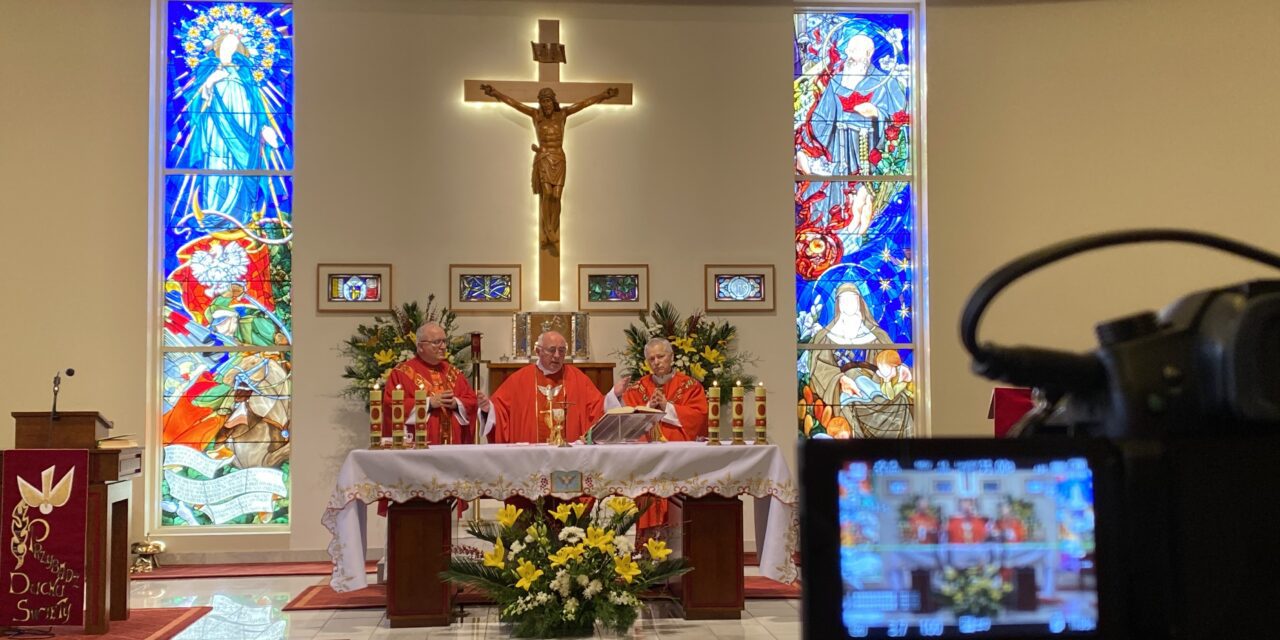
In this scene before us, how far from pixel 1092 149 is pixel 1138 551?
9.49 metres

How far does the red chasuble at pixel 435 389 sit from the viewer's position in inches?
300

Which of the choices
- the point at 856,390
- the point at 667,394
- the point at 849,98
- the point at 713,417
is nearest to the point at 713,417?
the point at 713,417

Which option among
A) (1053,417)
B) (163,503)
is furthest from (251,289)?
(1053,417)

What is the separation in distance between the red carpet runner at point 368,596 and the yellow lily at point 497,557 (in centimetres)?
102

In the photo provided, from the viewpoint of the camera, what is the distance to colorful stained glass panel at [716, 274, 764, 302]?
9195 mm

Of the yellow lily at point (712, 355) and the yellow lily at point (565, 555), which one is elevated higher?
the yellow lily at point (712, 355)

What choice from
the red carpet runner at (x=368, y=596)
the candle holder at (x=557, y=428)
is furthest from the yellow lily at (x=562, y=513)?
the red carpet runner at (x=368, y=596)

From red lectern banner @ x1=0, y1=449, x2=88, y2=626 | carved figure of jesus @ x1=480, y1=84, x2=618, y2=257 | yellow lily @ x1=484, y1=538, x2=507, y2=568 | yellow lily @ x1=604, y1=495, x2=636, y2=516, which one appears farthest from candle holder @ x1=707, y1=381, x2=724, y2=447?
red lectern banner @ x1=0, y1=449, x2=88, y2=626

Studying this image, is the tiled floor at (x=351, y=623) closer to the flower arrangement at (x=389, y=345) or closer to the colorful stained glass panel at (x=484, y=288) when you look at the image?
the flower arrangement at (x=389, y=345)

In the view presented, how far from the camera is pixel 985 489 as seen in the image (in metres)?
0.79

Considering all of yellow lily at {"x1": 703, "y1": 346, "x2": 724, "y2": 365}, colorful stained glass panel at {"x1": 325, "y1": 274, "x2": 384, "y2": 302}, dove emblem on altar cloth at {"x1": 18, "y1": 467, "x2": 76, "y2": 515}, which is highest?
colorful stained glass panel at {"x1": 325, "y1": 274, "x2": 384, "y2": 302}

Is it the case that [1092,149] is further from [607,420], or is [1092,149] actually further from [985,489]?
[985,489]

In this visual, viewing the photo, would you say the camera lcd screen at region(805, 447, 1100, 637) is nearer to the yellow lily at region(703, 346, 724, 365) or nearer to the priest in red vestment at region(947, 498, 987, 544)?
the priest in red vestment at region(947, 498, 987, 544)

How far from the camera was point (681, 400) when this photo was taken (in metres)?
7.92
